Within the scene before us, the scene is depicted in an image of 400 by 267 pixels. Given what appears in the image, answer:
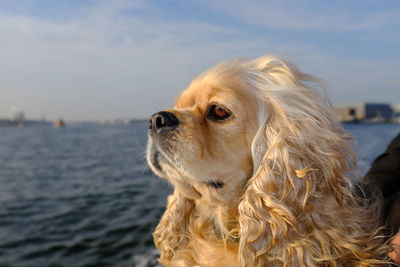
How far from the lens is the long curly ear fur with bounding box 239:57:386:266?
2.11m

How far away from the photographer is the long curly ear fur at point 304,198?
6.91 ft

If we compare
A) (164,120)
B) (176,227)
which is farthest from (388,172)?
(164,120)

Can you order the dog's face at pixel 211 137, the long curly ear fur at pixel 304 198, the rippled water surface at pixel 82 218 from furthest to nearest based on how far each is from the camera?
the rippled water surface at pixel 82 218 < the dog's face at pixel 211 137 < the long curly ear fur at pixel 304 198

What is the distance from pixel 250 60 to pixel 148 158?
3.54ft

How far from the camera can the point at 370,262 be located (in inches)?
81.6

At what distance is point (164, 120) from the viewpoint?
95.7 inches

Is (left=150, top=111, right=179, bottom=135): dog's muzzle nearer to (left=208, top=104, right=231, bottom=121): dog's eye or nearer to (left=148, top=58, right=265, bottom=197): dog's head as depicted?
(left=148, top=58, right=265, bottom=197): dog's head

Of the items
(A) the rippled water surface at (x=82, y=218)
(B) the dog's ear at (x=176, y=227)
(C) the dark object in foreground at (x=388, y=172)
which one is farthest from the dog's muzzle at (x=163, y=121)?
(C) the dark object in foreground at (x=388, y=172)

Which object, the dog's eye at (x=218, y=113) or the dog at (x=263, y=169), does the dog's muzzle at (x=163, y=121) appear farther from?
the dog's eye at (x=218, y=113)

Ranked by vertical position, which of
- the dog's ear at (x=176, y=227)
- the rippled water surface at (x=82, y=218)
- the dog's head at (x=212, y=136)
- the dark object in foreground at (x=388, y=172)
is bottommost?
the rippled water surface at (x=82, y=218)

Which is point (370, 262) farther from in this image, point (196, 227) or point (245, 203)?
point (196, 227)

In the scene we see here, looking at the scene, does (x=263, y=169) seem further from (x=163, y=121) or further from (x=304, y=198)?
(x=163, y=121)

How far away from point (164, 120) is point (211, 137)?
33cm

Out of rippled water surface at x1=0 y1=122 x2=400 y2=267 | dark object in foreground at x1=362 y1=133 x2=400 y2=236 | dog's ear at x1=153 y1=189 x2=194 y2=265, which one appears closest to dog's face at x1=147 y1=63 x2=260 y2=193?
rippled water surface at x1=0 y1=122 x2=400 y2=267
